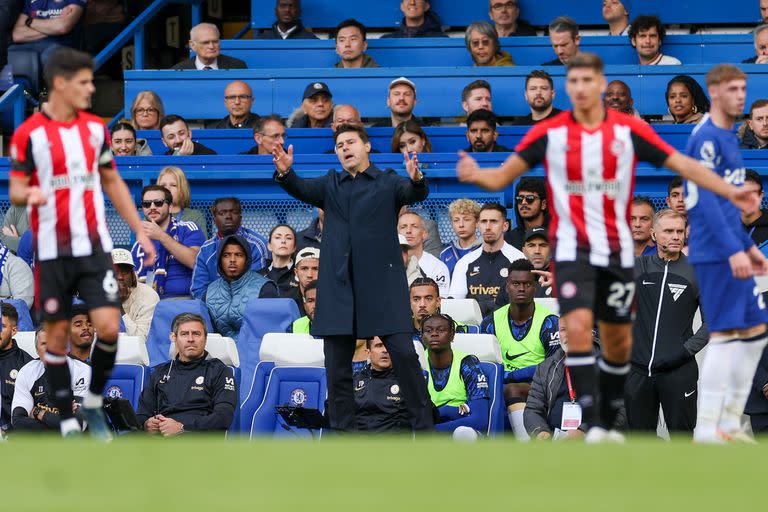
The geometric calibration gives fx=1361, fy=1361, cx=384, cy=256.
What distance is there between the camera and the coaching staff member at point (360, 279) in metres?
8.86

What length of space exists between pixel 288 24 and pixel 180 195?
471cm

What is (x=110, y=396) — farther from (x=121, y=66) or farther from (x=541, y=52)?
(x=121, y=66)

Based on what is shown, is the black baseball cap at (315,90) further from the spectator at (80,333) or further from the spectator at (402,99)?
the spectator at (80,333)

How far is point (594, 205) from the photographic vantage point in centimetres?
700

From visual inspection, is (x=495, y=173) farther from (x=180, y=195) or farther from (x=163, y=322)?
(x=180, y=195)

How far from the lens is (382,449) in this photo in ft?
18.0

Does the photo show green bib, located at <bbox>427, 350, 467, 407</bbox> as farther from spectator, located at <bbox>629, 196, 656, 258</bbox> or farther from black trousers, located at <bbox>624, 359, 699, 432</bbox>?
spectator, located at <bbox>629, 196, 656, 258</bbox>

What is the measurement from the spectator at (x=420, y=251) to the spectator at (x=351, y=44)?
3.82m

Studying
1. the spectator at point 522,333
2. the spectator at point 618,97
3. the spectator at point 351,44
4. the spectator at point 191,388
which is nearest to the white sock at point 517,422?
the spectator at point 522,333

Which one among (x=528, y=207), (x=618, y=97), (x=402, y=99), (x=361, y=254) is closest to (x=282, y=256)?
(x=528, y=207)

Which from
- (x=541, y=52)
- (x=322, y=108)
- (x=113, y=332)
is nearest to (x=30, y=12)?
(x=322, y=108)

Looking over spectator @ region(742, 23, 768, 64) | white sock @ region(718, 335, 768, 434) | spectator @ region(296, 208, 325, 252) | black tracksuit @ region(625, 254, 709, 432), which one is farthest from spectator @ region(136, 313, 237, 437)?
spectator @ region(742, 23, 768, 64)

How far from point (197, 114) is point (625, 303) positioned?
9.01 m

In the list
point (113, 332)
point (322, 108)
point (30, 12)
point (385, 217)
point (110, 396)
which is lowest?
point (110, 396)
